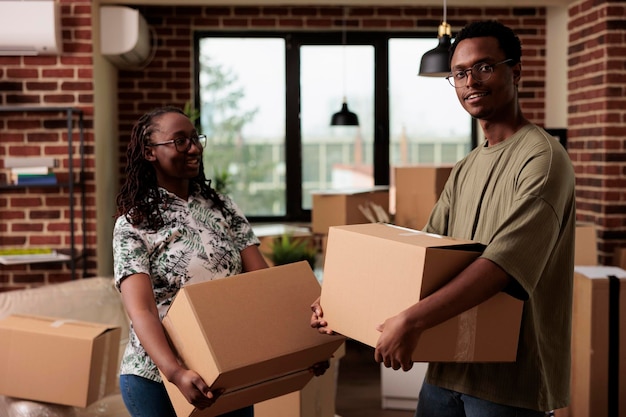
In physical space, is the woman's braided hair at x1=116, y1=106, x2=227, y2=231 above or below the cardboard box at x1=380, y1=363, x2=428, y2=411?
above

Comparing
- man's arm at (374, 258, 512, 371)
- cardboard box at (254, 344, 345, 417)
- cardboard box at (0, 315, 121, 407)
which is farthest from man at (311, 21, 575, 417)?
cardboard box at (0, 315, 121, 407)

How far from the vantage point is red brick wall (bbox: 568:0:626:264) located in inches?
159

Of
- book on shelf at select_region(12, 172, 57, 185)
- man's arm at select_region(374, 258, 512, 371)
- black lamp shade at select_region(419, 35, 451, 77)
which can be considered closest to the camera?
man's arm at select_region(374, 258, 512, 371)

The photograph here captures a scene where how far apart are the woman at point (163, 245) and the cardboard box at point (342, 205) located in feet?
7.40

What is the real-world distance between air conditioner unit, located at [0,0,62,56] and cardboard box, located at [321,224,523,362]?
282cm

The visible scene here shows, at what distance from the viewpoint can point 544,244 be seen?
1413mm

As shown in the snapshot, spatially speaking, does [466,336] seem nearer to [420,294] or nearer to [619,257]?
[420,294]

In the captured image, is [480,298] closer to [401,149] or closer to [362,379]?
[362,379]

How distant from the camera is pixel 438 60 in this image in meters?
2.87

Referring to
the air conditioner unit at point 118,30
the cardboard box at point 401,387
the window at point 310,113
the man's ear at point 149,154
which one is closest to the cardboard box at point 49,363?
the man's ear at point 149,154

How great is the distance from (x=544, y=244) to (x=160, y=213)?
0.86 metres

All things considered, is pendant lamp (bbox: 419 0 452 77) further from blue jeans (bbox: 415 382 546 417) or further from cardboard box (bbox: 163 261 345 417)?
blue jeans (bbox: 415 382 546 417)

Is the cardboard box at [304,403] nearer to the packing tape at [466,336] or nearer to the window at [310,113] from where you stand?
the packing tape at [466,336]

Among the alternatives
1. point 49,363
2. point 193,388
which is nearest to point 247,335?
point 193,388
